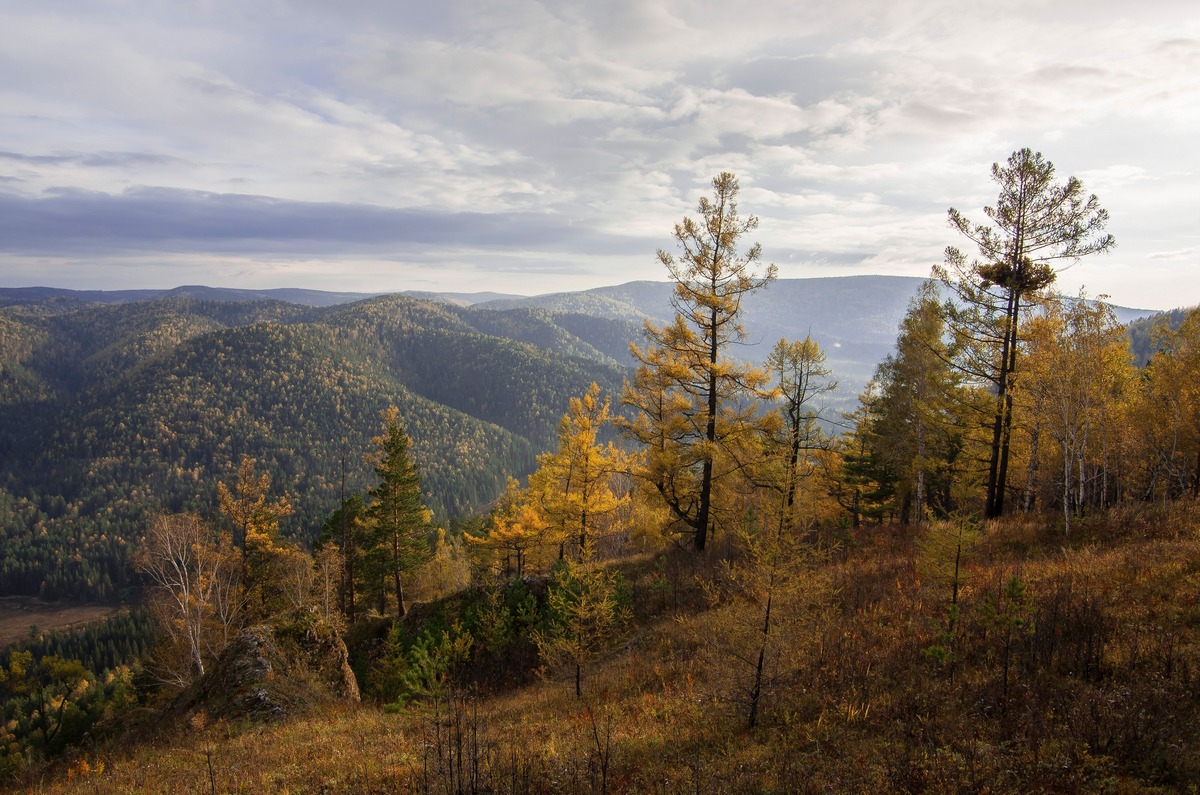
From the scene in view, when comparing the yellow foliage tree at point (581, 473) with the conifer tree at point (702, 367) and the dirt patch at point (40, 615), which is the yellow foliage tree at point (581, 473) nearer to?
the conifer tree at point (702, 367)

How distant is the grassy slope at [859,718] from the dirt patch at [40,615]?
16810cm

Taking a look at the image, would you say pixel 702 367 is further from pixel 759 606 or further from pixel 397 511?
pixel 397 511

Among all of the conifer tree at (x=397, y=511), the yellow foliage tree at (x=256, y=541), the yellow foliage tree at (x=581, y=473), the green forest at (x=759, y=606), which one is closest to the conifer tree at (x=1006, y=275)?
the green forest at (x=759, y=606)

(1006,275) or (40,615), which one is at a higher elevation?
(1006,275)

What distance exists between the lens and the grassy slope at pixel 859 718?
5.36 meters

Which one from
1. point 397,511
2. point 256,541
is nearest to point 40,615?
point 256,541

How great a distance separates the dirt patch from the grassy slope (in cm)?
16810

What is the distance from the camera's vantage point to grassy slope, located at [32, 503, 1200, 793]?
536 cm

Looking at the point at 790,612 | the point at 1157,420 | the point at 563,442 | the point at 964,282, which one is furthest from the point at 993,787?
the point at 1157,420

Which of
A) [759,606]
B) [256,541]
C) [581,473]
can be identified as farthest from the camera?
[256,541]

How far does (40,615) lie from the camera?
456 feet

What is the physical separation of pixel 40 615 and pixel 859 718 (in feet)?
689

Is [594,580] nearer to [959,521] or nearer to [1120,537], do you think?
[959,521]

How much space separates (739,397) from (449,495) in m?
194
